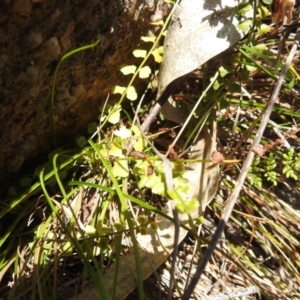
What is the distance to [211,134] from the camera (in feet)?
5.15

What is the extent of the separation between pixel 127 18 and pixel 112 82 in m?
0.20

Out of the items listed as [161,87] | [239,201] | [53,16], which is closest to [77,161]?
[161,87]

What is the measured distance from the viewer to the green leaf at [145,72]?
1488 mm

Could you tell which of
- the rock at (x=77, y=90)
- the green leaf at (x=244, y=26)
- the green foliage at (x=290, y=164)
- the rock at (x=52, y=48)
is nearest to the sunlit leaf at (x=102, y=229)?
the rock at (x=77, y=90)

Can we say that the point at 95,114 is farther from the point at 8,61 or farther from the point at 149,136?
the point at 8,61

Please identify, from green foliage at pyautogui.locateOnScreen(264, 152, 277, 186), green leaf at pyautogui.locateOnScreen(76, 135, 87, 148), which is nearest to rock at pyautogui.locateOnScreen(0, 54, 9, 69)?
green leaf at pyautogui.locateOnScreen(76, 135, 87, 148)

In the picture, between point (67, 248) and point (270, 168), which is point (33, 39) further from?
point (270, 168)

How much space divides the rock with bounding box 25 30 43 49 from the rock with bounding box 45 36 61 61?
0.03 metres

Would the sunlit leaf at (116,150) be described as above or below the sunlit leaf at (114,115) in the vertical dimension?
below

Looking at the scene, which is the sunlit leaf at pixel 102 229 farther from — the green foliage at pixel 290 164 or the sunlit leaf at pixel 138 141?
the green foliage at pixel 290 164

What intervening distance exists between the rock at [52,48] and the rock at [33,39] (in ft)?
0.11

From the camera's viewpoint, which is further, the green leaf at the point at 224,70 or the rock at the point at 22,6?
the green leaf at the point at 224,70

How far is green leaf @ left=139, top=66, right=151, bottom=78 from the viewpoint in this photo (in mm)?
1488

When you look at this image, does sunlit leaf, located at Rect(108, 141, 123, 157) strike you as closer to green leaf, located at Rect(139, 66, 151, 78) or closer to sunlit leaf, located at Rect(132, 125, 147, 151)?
sunlit leaf, located at Rect(132, 125, 147, 151)
